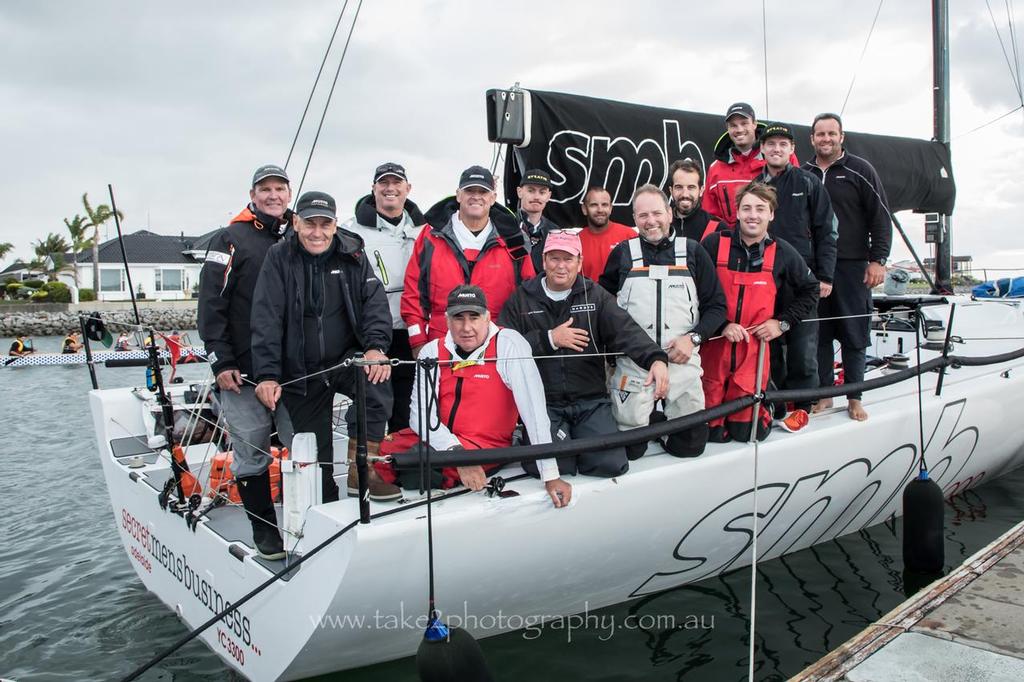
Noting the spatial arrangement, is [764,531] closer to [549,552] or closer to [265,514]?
[549,552]

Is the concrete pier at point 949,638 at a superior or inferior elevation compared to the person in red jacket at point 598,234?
inferior

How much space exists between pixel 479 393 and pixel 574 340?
0.47 metres

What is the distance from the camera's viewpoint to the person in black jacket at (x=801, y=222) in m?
4.30

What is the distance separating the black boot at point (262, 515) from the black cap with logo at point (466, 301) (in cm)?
113

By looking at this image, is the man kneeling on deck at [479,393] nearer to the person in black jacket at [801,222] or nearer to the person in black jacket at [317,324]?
the person in black jacket at [317,324]

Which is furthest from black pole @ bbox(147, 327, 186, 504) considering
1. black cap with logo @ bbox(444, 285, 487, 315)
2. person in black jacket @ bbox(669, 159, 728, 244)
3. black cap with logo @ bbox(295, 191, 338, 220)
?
person in black jacket @ bbox(669, 159, 728, 244)

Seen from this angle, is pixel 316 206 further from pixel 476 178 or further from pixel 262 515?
pixel 262 515

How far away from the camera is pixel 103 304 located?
1647 inches

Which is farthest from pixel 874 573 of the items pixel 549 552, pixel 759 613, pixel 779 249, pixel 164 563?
pixel 164 563

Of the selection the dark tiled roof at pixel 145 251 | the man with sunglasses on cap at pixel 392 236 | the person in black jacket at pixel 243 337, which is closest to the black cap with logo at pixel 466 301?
the man with sunglasses on cap at pixel 392 236

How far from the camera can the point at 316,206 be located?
3186mm

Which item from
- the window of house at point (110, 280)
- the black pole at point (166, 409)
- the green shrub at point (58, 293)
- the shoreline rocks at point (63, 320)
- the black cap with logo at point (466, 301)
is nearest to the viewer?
the black cap with logo at point (466, 301)

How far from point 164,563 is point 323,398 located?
5.14ft

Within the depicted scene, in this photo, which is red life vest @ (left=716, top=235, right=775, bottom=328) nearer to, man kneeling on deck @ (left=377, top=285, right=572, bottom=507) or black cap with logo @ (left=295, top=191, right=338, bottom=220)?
man kneeling on deck @ (left=377, top=285, right=572, bottom=507)
